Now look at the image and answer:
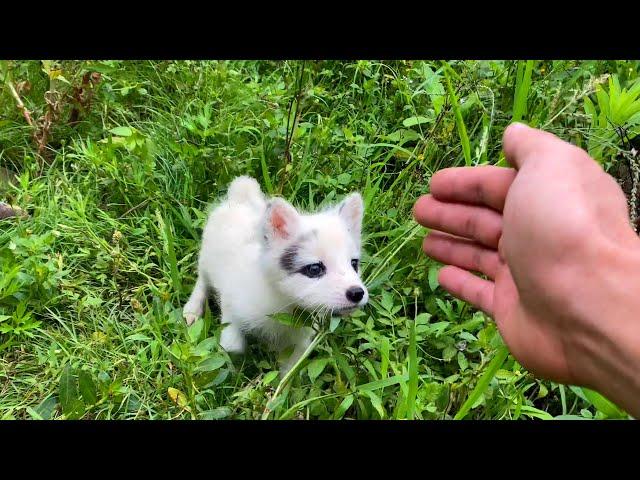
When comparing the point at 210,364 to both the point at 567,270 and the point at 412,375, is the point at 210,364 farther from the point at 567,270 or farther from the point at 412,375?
the point at 567,270

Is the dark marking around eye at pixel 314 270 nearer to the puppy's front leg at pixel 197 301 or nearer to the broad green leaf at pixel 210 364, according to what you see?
the broad green leaf at pixel 210 364

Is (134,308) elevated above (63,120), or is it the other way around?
(63,120)

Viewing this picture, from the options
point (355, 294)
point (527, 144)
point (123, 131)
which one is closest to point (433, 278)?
point (355, 294)

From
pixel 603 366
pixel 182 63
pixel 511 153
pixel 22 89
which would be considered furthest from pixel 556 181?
pixel 22 89

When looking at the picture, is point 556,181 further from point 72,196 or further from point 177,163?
point 72,196

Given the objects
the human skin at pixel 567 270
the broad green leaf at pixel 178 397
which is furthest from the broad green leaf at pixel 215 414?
→ the human skin at pixel 567 270

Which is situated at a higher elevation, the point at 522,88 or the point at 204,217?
the point at 522,88
